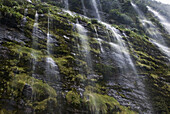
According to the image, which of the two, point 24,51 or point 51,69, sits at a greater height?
point 24,51

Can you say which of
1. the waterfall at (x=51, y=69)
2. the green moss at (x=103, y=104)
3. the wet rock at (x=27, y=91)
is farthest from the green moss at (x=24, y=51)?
the green moss at (x=103, y=104)

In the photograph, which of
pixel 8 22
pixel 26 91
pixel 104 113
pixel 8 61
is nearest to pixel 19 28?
pixel 8 22

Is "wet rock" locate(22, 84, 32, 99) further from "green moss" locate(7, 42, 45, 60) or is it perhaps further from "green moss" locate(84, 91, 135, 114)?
"green moss" locate(84, 91, 135, 114)

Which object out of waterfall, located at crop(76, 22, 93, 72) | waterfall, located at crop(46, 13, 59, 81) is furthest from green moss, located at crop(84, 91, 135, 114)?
waterfall, located at crop(76, 22, 93, 72)

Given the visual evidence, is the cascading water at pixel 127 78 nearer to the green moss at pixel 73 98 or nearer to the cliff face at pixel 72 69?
the cliff face at pixel 72 69

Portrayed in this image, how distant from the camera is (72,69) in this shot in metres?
8.42

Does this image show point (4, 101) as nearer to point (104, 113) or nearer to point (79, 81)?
point (79, 81)

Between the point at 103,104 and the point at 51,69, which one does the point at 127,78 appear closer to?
the point at 103,104

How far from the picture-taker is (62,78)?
751 cm

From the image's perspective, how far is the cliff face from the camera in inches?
240

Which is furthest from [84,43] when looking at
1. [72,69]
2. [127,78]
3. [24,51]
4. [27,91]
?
[27,91]

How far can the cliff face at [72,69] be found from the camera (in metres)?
6.10

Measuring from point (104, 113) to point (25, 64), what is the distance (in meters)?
4.83

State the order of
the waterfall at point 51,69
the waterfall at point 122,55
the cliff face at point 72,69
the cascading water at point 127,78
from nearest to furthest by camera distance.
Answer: the cliff face at point 72,69
the waterfall at point 51,69
the cascading water at point 127,78
the waterfall at point 122,55
